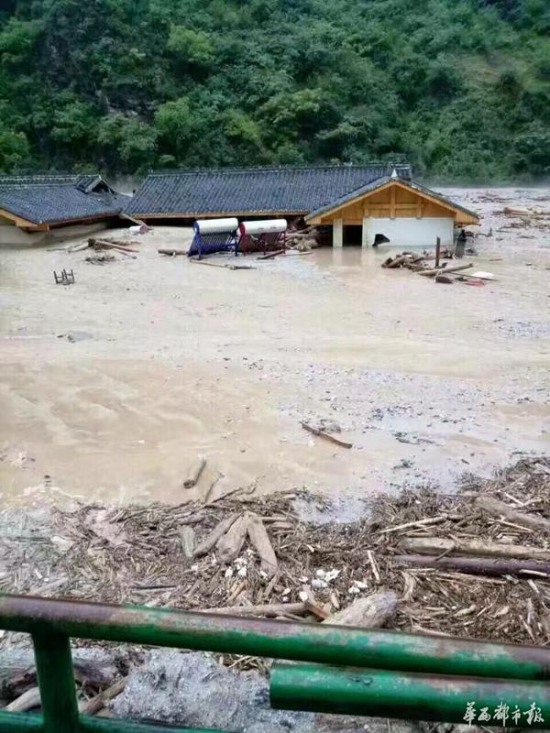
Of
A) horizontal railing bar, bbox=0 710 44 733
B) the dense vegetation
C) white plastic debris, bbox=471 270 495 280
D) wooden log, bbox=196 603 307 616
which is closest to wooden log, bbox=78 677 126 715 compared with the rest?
wooden log, bbox=196 603 307 616

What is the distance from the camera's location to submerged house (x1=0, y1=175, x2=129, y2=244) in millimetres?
24438

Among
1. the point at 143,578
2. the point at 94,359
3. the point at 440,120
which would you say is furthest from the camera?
the point at 440,120

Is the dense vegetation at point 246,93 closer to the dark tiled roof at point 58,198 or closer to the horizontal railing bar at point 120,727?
the dark tiled roof at point 58,198

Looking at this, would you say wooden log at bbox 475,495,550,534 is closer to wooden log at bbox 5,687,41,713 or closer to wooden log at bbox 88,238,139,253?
wooden log at bbox 5,687,41,713

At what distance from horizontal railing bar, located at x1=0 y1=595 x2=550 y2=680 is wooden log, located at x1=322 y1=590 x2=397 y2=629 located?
2933 mm

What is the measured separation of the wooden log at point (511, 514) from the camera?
5.34 meters

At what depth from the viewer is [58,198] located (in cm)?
2739

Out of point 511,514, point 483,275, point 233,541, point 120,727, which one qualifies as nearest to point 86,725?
point 120,727

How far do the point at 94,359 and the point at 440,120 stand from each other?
46.8 meters

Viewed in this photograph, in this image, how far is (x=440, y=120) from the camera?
167 feet

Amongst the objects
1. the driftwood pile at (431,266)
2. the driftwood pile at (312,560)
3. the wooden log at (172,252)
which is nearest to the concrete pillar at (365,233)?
the driftwood pile at (431,266)

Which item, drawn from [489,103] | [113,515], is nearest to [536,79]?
[489,103]

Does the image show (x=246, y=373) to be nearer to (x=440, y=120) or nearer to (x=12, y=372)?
(x=12, y=372)

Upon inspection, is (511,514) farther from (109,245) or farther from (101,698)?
(109,245)
